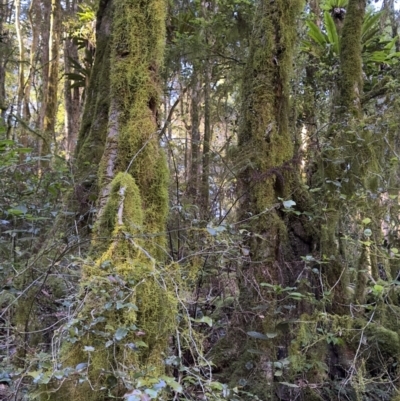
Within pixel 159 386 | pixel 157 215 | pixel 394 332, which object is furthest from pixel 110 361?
pixel 394 332

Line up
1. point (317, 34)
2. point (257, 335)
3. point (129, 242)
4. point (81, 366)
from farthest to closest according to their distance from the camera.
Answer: point (317, 34), point (257, 335), point (129, 242), point (81, 366)

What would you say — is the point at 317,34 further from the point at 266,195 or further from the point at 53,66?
the point at 53,66

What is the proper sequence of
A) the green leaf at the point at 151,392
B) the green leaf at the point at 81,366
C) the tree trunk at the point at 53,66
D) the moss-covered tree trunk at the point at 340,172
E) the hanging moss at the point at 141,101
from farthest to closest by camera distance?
the tree trunk at the point at 53,66, the moss-covered tree trunk at the point at 340,172, the hanging moss at the point at 141,101, the green leaf at the point at 81,366, the green leaf at the point at 151,392

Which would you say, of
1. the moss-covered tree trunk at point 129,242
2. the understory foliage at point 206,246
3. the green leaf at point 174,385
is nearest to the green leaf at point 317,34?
the understory foliage at point 206,246

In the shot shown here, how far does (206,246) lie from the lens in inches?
104

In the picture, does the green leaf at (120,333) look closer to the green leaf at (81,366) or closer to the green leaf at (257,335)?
the green leaf at (81,366)

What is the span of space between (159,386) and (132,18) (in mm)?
2090

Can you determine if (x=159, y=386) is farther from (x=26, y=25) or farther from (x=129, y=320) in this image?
(x=26, y=25)

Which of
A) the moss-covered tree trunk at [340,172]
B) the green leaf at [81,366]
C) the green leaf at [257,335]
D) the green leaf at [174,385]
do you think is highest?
the moss-covered tree trunk at [340,172]

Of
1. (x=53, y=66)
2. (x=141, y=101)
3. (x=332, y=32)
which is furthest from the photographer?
(x=53, y=66)

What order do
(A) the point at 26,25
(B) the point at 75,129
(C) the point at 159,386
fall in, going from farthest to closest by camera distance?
1. (A) the point at 26,25
2. (B) the point at 75,129
3. (C) the point at 159,386

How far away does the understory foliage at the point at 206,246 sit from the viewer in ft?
5.90

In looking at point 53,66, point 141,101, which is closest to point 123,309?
point 141,101

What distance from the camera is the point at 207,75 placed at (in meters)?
6.65
